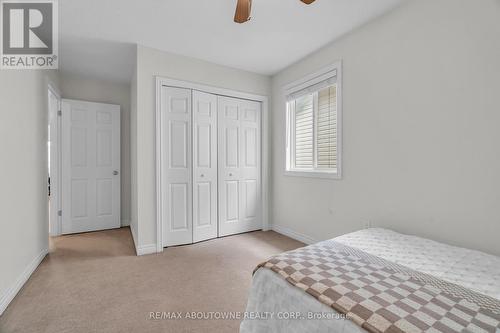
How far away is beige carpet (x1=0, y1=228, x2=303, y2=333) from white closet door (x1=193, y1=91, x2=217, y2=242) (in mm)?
279

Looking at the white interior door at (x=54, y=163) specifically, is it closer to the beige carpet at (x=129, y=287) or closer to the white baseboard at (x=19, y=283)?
the beige carpet at (x=129, y=287)

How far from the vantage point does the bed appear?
849 millimetres

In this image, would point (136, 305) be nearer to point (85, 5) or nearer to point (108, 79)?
point (85, 5)

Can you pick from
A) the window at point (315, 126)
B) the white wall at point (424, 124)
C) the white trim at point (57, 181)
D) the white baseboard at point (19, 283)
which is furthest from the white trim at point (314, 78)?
the white baseboard at point (19, 283)

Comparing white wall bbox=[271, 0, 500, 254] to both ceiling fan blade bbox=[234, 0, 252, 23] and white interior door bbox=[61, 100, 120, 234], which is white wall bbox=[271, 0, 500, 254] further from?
white interior door bbox=[61, 100, 120, 234]

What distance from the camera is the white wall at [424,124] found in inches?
63.1

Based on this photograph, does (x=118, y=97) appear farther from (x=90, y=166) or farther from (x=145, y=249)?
(x=145, y=249)

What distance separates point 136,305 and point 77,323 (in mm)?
360

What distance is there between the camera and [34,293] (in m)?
1.92

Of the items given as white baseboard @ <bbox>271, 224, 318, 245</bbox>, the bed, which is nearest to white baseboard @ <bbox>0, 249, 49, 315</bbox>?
the bed

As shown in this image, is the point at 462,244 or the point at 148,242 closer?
the point at 462,244

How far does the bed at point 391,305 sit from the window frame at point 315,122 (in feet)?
3.84

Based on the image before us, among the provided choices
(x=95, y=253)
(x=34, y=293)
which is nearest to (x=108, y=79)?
(x=95, y=253)

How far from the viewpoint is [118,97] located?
4043mm
